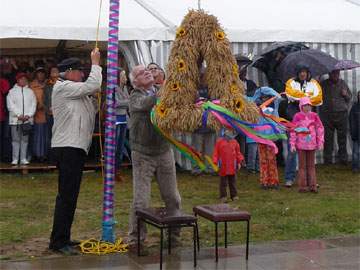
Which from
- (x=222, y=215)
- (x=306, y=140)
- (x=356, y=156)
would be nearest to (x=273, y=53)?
(x=356, y=156)

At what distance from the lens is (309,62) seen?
491 inches

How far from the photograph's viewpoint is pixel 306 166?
36.2 feet

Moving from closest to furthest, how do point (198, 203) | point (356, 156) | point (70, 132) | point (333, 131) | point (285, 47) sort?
1. point (70, 132)
2. point (198, 203)
3. point (285, 47)
4. point (356, 156)
5. point (333, 131)

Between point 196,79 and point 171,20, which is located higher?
point 171,20

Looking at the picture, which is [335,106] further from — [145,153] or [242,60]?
[145,153]

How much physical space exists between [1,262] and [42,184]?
492 centimetres

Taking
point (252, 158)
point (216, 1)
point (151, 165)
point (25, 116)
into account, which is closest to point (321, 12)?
point (216, 1)

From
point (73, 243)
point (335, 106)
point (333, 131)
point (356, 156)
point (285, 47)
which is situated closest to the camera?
point (73, 243)

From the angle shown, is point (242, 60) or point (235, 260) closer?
point (235, 260)

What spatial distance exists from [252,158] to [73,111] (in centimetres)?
657

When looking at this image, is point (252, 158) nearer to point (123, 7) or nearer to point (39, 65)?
point (123, 7)

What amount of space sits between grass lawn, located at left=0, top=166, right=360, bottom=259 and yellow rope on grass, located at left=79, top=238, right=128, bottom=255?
425 millimetres

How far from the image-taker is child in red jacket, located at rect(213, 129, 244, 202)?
1013 cm

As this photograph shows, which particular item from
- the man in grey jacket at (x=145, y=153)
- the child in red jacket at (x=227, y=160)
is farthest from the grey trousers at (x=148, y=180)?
the child in red jacket at (x=227, y=160)
